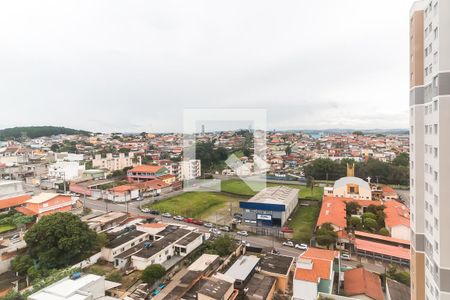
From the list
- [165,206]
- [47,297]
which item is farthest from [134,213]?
[47,297]

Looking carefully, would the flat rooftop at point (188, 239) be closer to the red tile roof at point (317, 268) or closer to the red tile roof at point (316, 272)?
the red tile roof at point (317, 268)

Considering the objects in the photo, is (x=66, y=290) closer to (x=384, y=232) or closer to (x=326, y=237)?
(x=326, y=237)

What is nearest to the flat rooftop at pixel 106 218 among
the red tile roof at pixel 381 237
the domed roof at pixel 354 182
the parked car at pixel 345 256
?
the parked car at pixel 345 256

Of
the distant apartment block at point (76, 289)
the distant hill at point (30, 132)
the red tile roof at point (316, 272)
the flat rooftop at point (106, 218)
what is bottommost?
the red tile roof at point (316, 272)

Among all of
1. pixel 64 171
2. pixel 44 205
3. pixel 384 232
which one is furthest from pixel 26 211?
pixel 384 232

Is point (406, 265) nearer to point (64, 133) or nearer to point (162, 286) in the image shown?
point (162, 286)

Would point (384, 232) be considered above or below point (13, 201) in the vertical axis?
below

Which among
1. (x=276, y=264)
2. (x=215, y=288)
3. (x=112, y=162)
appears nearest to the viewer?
(x=215, y=288)
